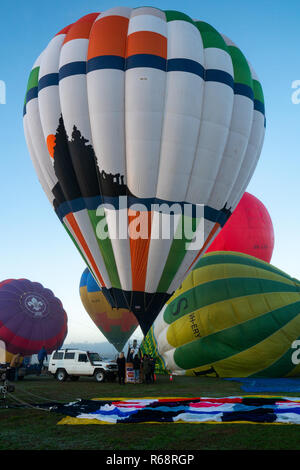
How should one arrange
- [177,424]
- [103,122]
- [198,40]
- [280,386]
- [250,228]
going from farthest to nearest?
1. [250,228]
2. [198,40]
3. [103,122]
4. [280,386]
5. [177,424]

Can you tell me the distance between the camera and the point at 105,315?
32.3 metres

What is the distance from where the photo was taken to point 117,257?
1355 cm

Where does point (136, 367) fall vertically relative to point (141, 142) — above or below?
below

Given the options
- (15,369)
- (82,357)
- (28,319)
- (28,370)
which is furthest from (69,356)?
(28,319)

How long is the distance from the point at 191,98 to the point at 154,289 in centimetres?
606

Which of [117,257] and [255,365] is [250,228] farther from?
[117,257]

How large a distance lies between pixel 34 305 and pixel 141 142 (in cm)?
1582

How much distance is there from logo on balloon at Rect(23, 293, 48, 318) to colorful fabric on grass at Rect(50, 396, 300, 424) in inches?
684

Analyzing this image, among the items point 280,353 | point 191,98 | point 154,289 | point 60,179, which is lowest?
point 280,353

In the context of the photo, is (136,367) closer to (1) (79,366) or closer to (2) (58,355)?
(1) (79,366)

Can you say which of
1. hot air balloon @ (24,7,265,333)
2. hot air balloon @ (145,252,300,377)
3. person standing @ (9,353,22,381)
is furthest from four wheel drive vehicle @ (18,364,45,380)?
hot air balloon @ (24,7,265,333)
